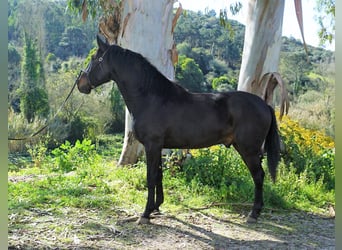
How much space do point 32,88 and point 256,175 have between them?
514 inches

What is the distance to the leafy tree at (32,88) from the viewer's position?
14125 mm

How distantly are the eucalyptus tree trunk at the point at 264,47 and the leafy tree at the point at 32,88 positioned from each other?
8.36m

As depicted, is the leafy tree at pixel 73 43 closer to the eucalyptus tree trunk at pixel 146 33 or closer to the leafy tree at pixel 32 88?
the leafy tree at pixel 32 88

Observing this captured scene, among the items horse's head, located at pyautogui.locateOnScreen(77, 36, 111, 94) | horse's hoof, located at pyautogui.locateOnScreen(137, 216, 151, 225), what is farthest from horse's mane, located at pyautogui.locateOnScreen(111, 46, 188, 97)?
horse's hoof, located at pyautogui.locateOnScreen(137, 216, 151, 225)

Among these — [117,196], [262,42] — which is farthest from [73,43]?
[117,196]

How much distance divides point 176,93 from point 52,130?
29.5 feet

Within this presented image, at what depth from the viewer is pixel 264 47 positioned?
21.8 feet

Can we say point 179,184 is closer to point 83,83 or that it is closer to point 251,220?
point 251,220

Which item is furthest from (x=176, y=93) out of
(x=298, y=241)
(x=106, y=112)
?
(x=106, y=112)

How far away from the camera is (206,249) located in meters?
3.57

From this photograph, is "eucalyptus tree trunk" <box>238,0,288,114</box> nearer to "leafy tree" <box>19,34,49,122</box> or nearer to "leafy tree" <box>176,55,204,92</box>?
"leafy tree" <box>19,34,49,122</box>

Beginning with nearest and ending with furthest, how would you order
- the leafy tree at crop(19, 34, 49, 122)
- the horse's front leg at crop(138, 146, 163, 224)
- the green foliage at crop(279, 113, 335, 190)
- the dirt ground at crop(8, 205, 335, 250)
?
the dirt ground at crop(8, 205, 335, 250), the horse's front leg at crop(138, 146, 163, 224), the green foliage at crop(279, 113, 335, 190), the leafy tree at crop(19, 34, 49, 122)

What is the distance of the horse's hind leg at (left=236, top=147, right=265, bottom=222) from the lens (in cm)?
429

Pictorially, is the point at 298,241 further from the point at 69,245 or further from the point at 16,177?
the point at 16,177
